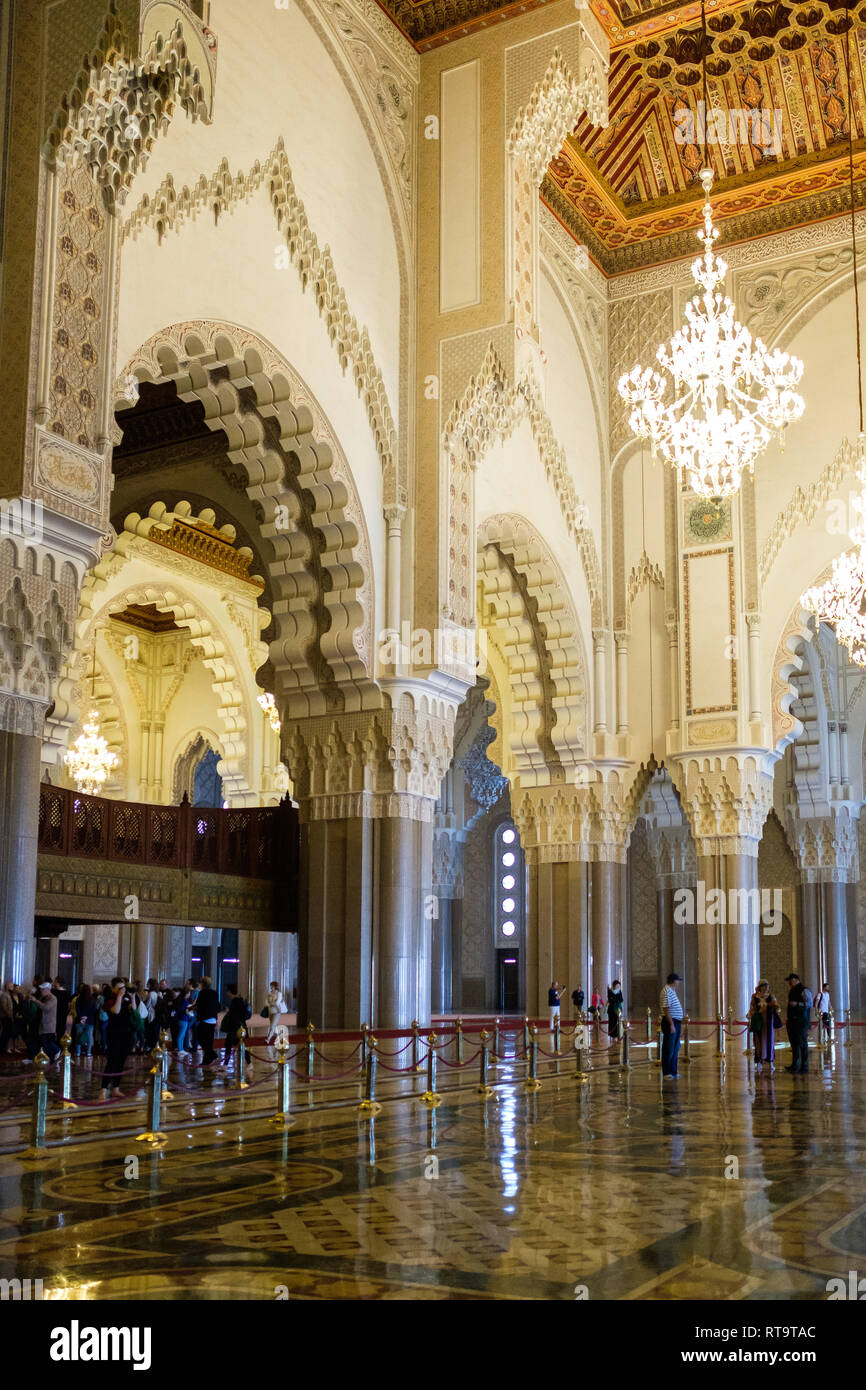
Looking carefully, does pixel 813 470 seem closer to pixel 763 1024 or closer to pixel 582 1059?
pixel 763 1024

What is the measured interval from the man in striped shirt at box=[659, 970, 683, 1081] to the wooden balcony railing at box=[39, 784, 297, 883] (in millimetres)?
4881

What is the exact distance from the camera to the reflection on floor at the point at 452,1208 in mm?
3609

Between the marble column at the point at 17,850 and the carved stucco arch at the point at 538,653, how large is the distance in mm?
8930

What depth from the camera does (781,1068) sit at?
11680mm

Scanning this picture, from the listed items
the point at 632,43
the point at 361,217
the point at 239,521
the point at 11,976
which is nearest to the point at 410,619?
the point at 239,521

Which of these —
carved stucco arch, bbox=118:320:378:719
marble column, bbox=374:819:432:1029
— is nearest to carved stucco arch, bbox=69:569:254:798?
carved stucco arch, bbox=118:320:378:719

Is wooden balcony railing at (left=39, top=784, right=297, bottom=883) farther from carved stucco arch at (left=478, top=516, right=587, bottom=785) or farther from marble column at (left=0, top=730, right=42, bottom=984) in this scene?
carved stucco arch at (left=478, top=516, right=587, bottom=785)

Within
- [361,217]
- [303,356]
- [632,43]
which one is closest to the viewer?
[303,356]

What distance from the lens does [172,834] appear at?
12859 mm

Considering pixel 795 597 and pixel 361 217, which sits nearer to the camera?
pixel 361 217

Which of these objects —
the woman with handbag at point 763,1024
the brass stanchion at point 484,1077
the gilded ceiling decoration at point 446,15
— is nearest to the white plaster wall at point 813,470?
the woman with handbag at point 763,1024

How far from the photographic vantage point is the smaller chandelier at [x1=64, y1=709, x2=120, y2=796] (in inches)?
776

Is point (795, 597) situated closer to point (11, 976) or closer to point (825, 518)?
point (825, 518)

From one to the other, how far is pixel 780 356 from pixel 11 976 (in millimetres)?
8016
